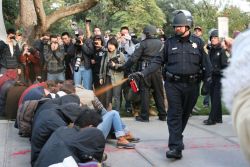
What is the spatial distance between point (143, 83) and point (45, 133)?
4171 millimetres

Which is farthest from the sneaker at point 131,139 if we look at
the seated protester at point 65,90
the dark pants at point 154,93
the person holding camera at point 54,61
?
the person holding camera at point 54,61

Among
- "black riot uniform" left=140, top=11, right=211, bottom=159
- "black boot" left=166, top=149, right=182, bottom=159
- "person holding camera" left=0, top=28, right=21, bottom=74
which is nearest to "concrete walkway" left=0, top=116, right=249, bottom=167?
"black boot" left=166, top=149, right=182, bottom=159

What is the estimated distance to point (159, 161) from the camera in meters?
5.88

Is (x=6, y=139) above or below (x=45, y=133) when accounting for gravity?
below

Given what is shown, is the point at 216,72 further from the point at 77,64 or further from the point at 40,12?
the point at 40,12

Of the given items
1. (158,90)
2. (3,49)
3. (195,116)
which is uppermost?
(3,49)

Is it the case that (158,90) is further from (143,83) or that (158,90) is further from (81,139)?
(81,139)

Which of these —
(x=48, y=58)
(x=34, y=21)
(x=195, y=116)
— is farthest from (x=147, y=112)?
(x=34, y=21)

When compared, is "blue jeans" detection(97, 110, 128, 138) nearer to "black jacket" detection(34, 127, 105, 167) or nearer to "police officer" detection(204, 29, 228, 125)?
"black jacket" detection(34, 127, 105, 167)

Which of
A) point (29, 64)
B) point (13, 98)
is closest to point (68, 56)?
→ point (29, 64)

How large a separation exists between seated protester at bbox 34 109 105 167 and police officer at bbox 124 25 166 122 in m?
4.24

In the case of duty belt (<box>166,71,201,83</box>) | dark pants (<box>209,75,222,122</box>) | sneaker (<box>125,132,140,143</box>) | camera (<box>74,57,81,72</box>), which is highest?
duty belt (<box>166,71,201,83</box>)

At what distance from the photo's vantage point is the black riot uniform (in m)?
5.73

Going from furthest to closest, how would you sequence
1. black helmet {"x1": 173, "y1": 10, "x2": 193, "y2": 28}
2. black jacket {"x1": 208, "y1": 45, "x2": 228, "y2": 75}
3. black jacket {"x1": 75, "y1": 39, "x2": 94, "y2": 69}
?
black jacket {"x1": 75, "y1": 39, "x2": 94, "y2": 69} → black jacket {"x1": 208, "y1": 45, "x2": 228, "y2": 75} → black helmet {"x1": 173, "y1": 10, "x2": 193, "y2": 28}
